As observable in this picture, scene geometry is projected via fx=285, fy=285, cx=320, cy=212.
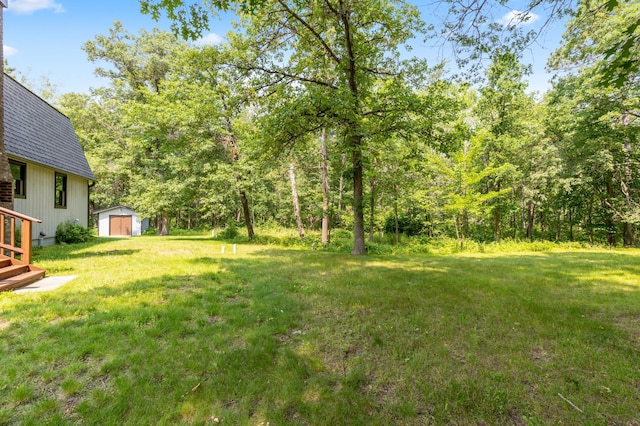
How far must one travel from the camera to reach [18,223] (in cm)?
865

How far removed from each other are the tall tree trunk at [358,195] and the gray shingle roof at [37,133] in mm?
10366

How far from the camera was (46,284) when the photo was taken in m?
5.19

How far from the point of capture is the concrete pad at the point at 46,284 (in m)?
4.84

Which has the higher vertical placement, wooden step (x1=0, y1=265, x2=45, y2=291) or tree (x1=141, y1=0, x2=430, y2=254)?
tree (x1=141, y1=0, x2=430, y2=254)

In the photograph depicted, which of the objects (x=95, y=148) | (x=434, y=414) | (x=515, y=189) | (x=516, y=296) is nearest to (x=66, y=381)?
(x=434, y=414)

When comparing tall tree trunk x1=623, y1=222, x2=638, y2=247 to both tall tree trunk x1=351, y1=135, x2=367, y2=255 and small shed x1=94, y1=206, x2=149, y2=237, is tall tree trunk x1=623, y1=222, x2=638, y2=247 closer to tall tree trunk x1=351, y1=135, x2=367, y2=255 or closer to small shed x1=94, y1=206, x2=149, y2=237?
tall tree trunk x1=351, y1=135, x2=367, y2=255

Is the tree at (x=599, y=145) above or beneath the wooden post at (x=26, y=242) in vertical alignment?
above

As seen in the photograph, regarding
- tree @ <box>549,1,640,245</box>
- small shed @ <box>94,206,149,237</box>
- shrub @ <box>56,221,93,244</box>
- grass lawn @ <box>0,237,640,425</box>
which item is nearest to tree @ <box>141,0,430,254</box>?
grass lawn @ <box>0,237,640,425</box>

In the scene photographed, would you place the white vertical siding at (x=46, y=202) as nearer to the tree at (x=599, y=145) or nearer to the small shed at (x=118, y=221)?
the small shed at (x=118, y=221)

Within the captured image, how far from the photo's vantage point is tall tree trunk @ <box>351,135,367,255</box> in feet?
31.2

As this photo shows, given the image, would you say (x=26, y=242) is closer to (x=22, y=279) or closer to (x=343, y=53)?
(x=22, y=279)

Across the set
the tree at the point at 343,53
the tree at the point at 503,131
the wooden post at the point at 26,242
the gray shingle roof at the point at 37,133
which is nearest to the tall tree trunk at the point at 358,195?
the tree at the point at 343,53

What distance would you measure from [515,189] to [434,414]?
2339 centimetres

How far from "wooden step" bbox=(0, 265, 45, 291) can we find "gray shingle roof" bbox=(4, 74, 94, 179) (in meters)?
5.35
